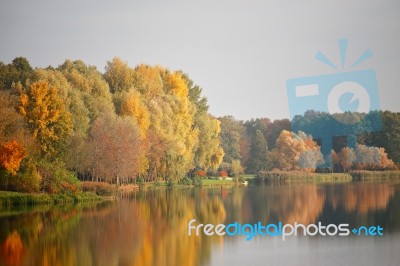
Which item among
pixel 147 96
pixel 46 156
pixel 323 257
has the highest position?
pixel 147 96

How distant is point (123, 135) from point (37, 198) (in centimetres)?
960

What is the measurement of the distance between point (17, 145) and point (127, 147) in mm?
9631

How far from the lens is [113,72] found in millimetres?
55500

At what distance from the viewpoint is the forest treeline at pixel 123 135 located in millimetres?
37312

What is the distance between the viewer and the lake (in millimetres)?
18781

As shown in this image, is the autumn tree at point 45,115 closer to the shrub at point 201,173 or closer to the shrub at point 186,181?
the shrub at point 186,181

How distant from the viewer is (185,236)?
23.5 metres

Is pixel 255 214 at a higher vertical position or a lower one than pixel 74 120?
lower

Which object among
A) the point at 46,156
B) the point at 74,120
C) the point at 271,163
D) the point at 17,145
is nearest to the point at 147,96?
the point at 74,120

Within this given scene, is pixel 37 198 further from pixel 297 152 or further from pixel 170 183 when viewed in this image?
pixel 297 152

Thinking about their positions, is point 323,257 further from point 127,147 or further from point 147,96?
point 147,96

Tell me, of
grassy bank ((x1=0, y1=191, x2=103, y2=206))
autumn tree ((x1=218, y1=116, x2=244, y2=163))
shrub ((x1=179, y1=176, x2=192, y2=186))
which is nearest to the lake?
grassy bank ((x1=0, y1=191, x2=103, y2=206))

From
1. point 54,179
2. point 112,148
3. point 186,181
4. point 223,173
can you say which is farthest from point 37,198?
point 223,173

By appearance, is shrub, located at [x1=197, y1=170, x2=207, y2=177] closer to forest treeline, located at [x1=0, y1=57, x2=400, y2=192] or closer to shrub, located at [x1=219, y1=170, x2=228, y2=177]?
forest treeline, located at [x1=0, y1=57, x2=400, y2=192]
